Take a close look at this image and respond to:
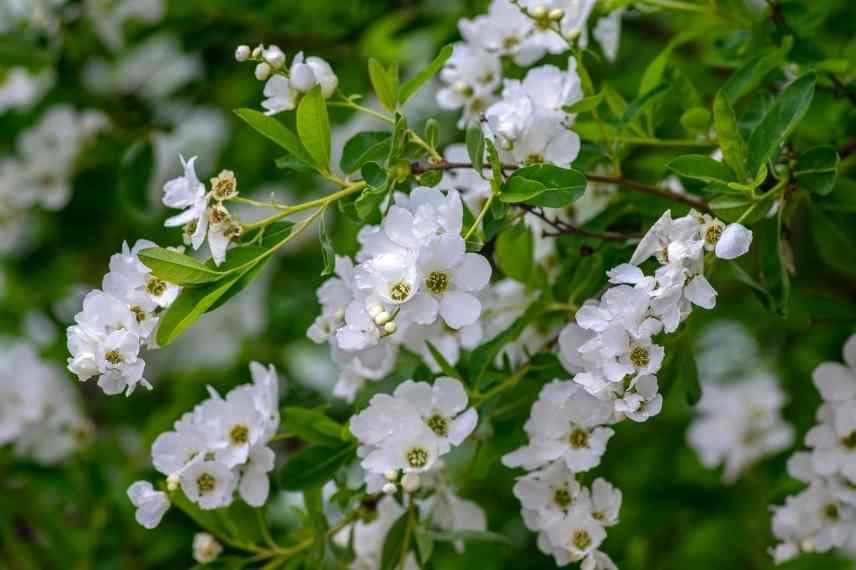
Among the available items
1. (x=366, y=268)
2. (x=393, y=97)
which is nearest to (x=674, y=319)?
(x=366, y=268)

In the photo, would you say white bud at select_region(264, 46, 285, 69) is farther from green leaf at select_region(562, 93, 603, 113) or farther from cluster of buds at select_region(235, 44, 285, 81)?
green leaf at select_region(562, 93, 603, 113)

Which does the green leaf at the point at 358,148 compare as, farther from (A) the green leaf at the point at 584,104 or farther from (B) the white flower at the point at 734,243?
(B) the white flower at the point at 734,243

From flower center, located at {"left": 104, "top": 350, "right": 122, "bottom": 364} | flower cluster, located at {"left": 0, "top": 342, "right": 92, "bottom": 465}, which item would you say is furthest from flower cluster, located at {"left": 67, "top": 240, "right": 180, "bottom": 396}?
flower cluster, located at {"left": 0, "top": 342, "right": 92, "bottom": 465}

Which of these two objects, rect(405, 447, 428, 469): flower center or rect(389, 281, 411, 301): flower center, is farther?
rect(405, 447, 428, 469): flower center

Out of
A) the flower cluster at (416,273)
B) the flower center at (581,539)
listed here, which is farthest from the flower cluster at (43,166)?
the flower center at (581,539)

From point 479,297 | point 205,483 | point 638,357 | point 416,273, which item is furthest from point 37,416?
point 638,357

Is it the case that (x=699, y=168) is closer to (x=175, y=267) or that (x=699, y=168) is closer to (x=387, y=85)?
(x=387, y=85)
